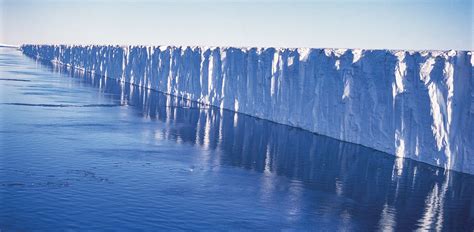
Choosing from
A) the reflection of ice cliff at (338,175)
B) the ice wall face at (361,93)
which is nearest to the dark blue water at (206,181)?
the reflection of ice cliff at (338,175)

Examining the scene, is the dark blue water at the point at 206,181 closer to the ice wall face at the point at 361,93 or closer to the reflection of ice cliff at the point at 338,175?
the reflection of ice cliff at the point at 338,175

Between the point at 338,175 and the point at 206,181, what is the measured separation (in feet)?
12.7

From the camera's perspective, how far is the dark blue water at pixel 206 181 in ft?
33.2

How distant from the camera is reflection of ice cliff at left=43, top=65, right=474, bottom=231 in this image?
11.2 m

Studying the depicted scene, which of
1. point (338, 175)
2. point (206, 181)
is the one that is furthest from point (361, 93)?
point (206, 181)

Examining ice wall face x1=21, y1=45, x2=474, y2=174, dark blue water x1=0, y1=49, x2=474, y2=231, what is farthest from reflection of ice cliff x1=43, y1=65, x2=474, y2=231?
ice wall face x1=21, y1=45, x2=474, y2=174

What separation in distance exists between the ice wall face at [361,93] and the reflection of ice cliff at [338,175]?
0.59 meters

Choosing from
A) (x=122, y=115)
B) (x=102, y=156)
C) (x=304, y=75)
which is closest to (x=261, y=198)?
(x=102, y=156)

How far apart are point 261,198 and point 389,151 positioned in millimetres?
7643

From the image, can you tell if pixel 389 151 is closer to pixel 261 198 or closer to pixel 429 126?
pixel 429 126

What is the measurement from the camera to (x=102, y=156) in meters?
15.3

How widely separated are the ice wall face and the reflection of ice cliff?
1.95ft

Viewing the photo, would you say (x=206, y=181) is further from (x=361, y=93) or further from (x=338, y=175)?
(x=361, y=93)

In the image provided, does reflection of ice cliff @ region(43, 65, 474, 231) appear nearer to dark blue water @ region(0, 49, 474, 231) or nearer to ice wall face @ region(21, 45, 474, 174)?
dark blue water @ region(0, 49, 474, 231)
